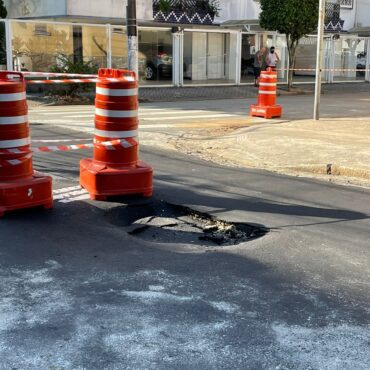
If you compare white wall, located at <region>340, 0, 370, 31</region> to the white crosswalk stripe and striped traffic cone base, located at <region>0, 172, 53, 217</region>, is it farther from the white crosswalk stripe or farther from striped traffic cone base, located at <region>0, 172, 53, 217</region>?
striped traffic cone base, located at <region>0, 172, 53, 217</region>

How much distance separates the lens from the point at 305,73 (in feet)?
121

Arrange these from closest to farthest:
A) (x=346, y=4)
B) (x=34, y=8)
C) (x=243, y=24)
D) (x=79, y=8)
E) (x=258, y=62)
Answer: (x=79, y=8) < (x=34, y=8) < (x=258, y=62) < (x=243, y=24) < (x=346, y=4)

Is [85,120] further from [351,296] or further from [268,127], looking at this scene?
[351,296]

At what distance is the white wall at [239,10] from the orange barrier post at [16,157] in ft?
85.5

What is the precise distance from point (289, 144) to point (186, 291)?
7.14 metres

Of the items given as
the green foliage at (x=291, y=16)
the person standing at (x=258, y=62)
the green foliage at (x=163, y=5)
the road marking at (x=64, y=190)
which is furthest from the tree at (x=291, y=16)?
the road marking at (x=64, y=190)

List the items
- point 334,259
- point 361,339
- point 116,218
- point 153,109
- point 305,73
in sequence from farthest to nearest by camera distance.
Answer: point 305,73
point 153,109
point 116,218
point 334,259
point 361,339

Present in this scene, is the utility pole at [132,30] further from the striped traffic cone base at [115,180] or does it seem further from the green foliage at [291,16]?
the green foliage at [291,16]

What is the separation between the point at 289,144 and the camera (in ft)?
36.4

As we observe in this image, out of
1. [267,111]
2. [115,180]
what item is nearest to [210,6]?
[267,111]

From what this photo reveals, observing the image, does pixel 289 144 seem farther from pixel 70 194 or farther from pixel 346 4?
pixel 346 4

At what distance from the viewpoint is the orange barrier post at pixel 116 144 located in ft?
23.0

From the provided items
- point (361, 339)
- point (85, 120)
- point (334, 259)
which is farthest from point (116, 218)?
point (85, 120)

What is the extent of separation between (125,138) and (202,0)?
78.0 ft
